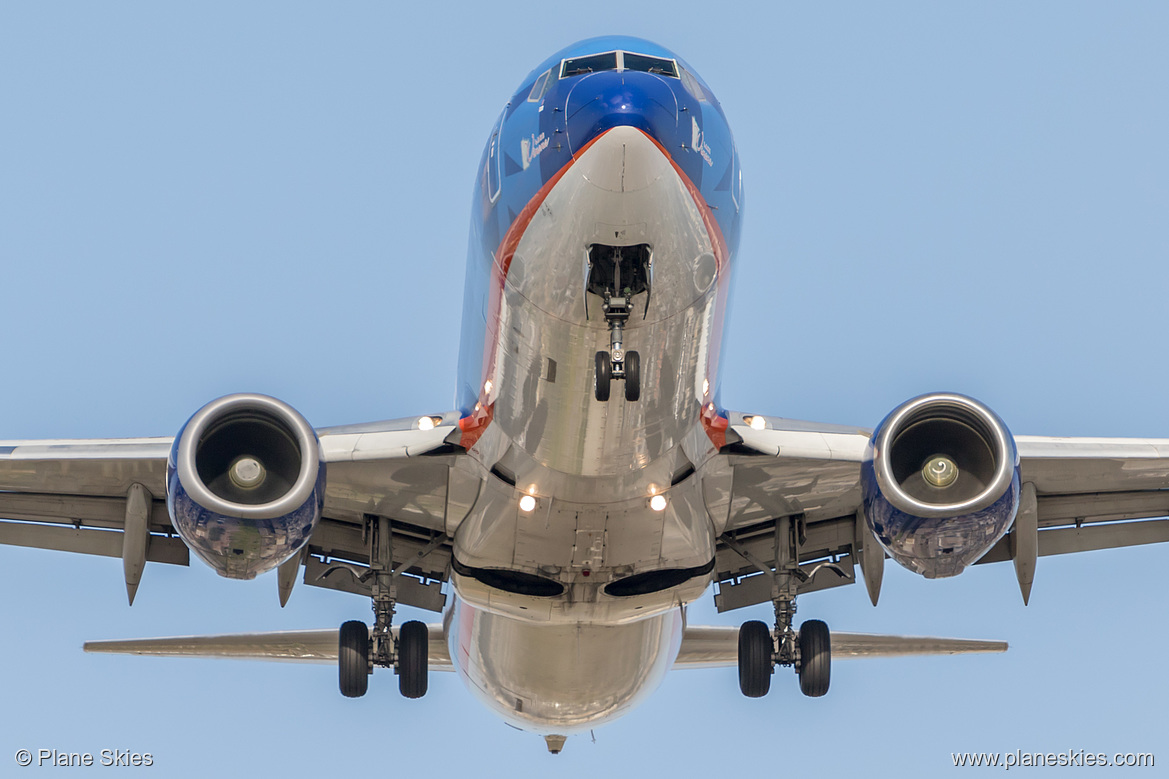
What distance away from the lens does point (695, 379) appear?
45.5 feet

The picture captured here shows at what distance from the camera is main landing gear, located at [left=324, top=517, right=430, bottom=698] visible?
671 inches

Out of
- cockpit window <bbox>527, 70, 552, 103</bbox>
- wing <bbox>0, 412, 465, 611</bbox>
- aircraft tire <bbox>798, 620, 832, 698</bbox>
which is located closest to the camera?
cockpit window <bbox>527, 70, 552, 103</bbox>

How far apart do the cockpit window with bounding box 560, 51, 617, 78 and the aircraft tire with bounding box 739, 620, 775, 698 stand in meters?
7.64

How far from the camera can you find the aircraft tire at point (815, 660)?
17375 millimetres

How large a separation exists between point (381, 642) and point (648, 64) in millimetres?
7765

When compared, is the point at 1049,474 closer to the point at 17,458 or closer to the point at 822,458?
the point at 822,458

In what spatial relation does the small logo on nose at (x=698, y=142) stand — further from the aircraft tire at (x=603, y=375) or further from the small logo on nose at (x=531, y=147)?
the aircraft tire at (x=603, y=375)

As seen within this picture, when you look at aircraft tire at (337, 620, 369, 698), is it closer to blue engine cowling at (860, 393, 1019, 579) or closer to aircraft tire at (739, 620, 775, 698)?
aircraft tire at (739, 620, 775, 698)

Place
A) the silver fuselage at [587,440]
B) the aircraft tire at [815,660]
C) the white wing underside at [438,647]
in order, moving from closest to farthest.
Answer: the silver fuselage at [587,440]
the aircraft tire at [815,660]
the white wing underside at [438,647]

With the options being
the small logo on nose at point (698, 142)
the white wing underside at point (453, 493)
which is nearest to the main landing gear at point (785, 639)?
the white wing underside at point (453, 493)

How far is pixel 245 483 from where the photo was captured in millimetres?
14109

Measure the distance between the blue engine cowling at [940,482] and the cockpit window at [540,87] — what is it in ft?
14.8

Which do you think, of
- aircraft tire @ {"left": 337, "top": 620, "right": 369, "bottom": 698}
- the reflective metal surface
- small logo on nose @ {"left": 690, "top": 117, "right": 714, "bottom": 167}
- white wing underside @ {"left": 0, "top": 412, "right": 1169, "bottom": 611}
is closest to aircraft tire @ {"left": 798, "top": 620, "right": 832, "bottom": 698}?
white wing underside @ {"left": 0, "top": 412, "right": 1169, "bottom": 611}

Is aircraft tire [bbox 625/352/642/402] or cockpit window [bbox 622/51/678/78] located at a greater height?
cockpit window [bbox 622/51/678/78]
